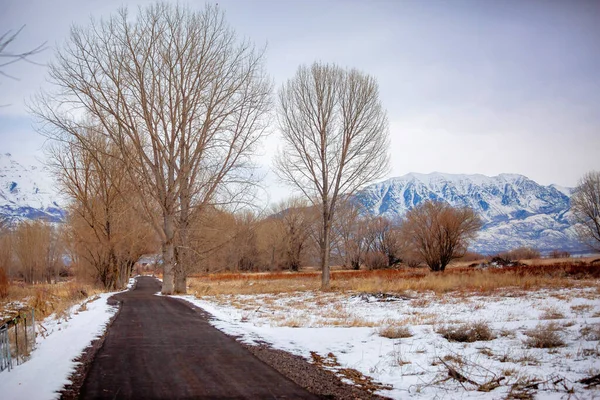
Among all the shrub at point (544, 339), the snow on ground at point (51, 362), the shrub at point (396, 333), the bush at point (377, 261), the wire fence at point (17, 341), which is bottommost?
the bush at point (377, 261)

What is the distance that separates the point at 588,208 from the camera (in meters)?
43.0

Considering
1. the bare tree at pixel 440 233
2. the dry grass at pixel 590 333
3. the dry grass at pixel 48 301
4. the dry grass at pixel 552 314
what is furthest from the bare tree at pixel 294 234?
the dry grass at pixel 590 333

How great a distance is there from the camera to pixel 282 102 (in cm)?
2438

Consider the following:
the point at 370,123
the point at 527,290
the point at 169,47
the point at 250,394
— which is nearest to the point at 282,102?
the point at 370,123

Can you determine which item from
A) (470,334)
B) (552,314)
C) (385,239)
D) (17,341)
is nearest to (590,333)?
(470,334)

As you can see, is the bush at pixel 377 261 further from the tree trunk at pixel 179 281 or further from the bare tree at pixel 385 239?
the tree trunk at pixel 179 281

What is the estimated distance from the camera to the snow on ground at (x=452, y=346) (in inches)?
214

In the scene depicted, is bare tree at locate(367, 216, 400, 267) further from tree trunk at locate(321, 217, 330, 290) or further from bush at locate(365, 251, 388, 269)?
tree trunk at locate(321, 217, 330, 290)

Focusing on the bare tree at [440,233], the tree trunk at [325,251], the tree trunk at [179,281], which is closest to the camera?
the tree trunk at [179,281]

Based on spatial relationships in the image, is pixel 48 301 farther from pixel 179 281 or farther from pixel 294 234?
pixel 294 234

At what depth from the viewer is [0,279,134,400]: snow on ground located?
16.5ft

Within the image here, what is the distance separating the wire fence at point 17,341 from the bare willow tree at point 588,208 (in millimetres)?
47119

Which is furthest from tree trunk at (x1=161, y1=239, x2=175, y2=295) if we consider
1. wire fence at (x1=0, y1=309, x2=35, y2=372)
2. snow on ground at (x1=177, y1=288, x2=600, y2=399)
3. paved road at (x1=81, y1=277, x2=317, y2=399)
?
wire fence at (x1=0, y1=309, x2=35, y2=372)

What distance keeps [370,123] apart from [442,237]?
1561 centimetres
